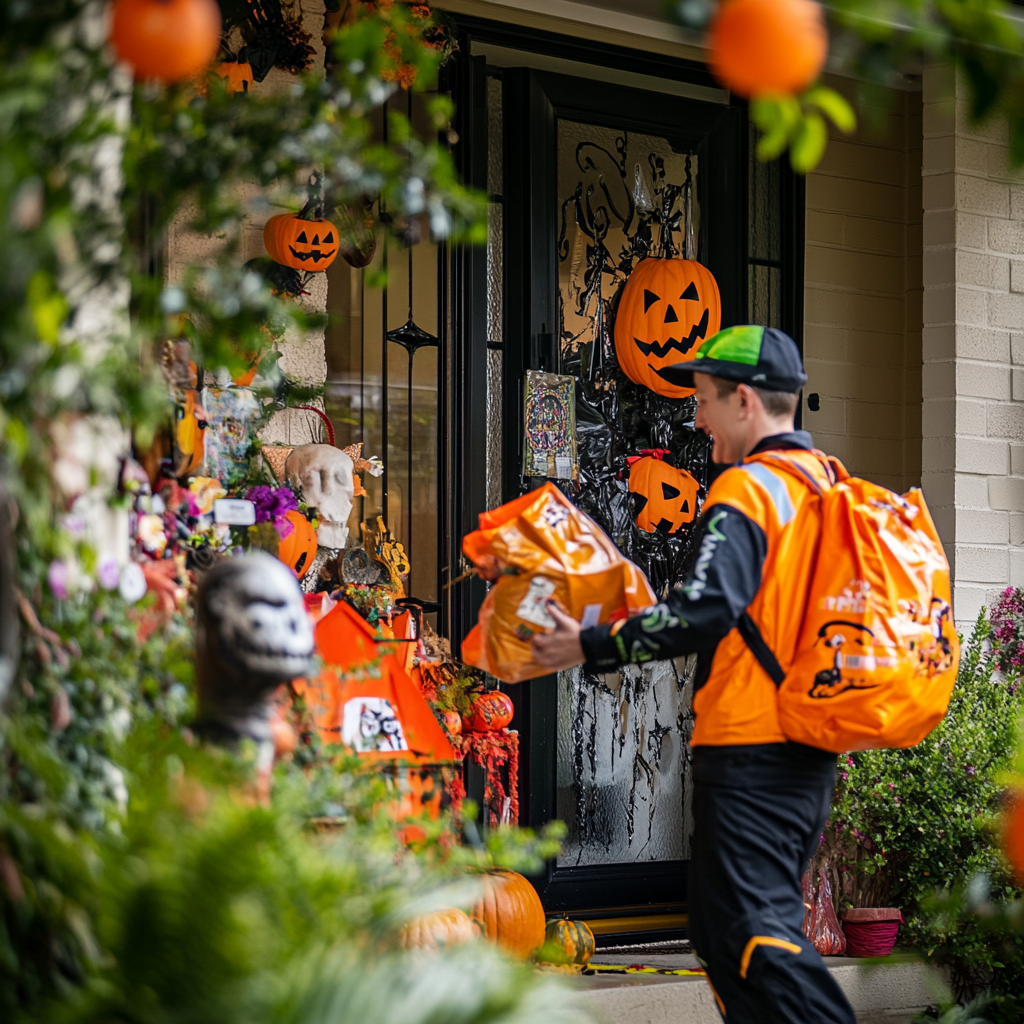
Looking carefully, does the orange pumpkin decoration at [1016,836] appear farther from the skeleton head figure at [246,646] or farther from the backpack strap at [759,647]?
the backpack strap at [759,647]

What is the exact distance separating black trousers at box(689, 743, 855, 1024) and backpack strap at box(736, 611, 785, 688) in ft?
0.46

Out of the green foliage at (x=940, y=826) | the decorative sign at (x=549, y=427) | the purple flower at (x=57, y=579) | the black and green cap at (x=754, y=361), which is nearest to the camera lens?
the purple flower at (x=57, y=579)

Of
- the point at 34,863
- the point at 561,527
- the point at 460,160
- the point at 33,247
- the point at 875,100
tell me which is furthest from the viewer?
the point at 460,160

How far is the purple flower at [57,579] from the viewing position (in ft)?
5.86

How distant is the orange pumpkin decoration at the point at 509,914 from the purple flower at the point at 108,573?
7.48 ft

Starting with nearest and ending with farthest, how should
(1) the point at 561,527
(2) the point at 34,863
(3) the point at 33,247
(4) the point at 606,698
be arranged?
(3) the point at 33,247 < (2) the point at 34,863 < (1) the point at 561,527 < (4) the point at 606,698

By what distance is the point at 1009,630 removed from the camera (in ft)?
17.1

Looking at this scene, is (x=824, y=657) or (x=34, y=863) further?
(x=824, y=657)

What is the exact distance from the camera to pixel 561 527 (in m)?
2.90

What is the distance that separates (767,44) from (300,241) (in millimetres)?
3187

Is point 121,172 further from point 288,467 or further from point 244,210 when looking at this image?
point 288,467

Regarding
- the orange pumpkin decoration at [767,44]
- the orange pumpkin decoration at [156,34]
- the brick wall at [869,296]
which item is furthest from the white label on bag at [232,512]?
the brick wall at [869,296]

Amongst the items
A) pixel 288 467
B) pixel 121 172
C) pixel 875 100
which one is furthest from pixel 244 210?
pixel 288 467

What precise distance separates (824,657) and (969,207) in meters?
3.21
